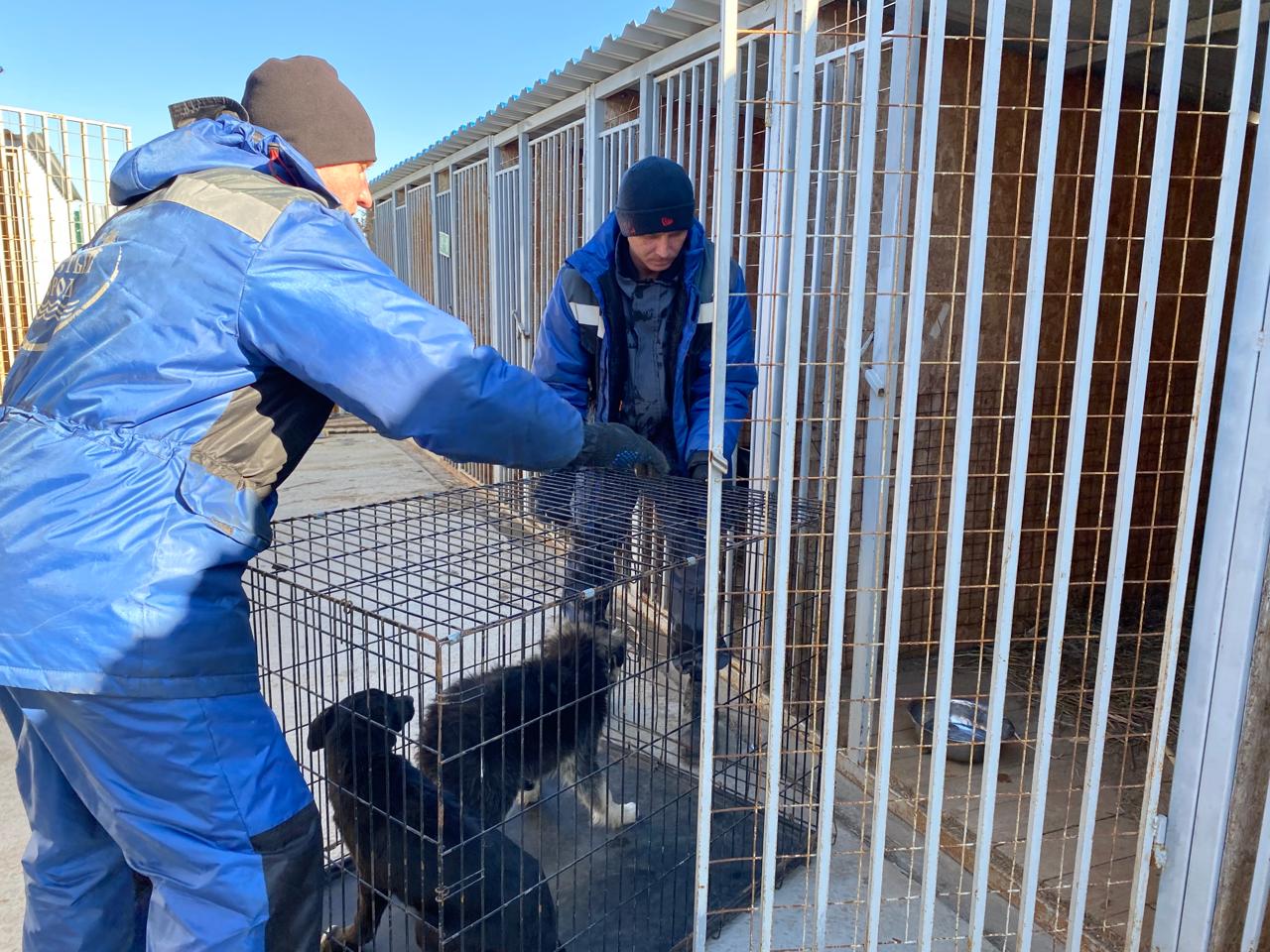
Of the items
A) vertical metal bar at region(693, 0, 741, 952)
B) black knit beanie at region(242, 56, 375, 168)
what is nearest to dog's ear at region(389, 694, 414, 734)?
vertical metal bar at region(693, 0, 741, 952)

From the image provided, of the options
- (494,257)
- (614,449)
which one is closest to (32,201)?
(494,257)

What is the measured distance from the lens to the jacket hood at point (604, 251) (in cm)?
348

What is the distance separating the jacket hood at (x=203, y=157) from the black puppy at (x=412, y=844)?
3.97ft

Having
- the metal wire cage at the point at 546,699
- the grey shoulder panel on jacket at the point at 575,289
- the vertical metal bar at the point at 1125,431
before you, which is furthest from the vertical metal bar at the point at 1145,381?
the grey shoulder panel on jacket at the point at 575,289

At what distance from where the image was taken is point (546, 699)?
2.67m

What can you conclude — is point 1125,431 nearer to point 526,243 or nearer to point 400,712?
point 400,712

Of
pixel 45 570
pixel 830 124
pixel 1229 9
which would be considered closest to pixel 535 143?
pixel 830 124

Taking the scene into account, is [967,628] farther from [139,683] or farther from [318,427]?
[139,683]

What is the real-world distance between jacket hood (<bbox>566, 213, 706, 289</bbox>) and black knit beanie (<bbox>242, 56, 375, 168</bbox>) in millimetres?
1428

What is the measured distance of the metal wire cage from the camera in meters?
2.13

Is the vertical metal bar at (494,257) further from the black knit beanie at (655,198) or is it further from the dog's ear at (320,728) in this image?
the dog's ear at (320,728)

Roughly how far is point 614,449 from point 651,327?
1.05 m

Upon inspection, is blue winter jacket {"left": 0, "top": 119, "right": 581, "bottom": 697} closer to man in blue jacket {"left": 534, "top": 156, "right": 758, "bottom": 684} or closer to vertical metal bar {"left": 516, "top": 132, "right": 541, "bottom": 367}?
man in blue jacket {"left": 534, "top": 156, "right": 758, "bottom": 684}

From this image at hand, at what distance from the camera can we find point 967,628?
4629 mm
